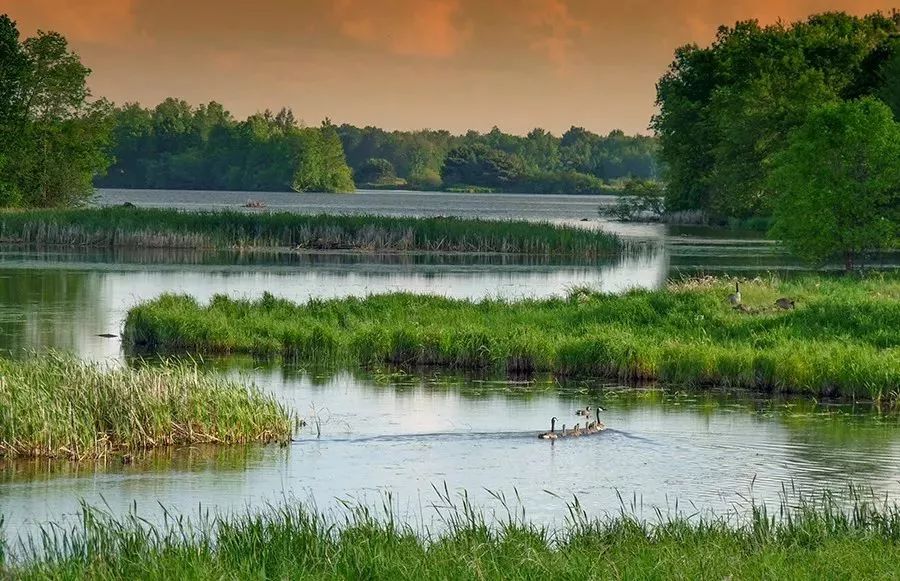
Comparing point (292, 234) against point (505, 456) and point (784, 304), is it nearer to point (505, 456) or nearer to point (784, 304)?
point (784, 304)

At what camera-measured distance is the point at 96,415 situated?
18953 millimetres

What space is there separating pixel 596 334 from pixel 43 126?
59347mm

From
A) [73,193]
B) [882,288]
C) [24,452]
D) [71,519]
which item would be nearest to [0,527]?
[71,519]

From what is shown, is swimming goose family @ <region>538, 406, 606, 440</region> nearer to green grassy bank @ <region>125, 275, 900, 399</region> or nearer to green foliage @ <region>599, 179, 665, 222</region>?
green grassy bank @ <region>125, 275, 900, 399</region>

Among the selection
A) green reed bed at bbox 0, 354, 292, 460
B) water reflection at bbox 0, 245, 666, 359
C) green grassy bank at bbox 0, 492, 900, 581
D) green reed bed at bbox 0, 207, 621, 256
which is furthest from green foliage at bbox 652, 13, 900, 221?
green grassy bank at bbox 0, 492, 900, 581

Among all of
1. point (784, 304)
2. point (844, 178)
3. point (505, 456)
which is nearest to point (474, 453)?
point (505, 456)

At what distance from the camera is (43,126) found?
80.6 m

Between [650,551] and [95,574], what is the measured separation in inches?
171

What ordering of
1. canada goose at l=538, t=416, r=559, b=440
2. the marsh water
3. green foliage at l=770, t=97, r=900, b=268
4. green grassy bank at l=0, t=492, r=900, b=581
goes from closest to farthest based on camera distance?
green grassy bank at l=0, t=492, r=900, b=581
the marsh water
canada goose at l=538, t=416, r=559, b=440
green foliage at l=770, t=97, r=900, b=268

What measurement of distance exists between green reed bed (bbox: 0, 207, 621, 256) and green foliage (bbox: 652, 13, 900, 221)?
41.8 ft

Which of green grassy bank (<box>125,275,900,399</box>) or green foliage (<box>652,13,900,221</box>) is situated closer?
green grassy bank (<box>125,275,900,399</box>)

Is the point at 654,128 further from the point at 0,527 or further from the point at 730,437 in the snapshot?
the point at 0,527

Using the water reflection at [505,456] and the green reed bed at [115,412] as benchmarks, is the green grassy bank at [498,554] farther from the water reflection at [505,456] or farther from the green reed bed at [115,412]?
the green reed bed at [115,412]

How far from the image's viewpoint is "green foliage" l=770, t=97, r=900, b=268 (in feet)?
147
